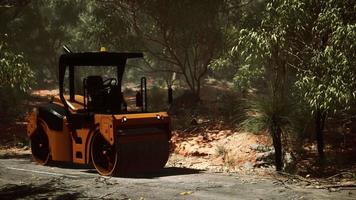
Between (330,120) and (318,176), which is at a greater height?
(330,120)

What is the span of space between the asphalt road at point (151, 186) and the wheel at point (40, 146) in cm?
85

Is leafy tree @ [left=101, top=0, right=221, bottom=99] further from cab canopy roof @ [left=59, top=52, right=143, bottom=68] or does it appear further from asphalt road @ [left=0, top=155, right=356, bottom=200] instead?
asphalt road @ [left=0, top=155, right=356, bottom=200]

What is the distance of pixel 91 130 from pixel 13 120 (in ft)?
41.7

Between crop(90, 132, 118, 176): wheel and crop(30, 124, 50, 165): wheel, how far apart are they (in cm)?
176

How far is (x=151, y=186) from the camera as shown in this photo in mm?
8727

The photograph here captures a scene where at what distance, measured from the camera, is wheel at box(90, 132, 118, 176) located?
32.6 feet

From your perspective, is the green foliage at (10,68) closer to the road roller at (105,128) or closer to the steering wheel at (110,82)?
the road roller at (105,128)

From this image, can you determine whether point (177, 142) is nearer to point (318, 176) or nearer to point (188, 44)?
point (318, 176)

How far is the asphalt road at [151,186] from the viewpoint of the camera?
25.9 feet

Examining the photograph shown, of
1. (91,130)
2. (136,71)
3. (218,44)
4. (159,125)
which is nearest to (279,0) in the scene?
(159,125)

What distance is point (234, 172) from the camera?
432 inches

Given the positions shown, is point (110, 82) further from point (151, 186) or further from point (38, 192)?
point (38, 192)

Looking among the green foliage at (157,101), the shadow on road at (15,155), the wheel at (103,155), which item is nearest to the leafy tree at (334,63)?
the wheel at (103,155)

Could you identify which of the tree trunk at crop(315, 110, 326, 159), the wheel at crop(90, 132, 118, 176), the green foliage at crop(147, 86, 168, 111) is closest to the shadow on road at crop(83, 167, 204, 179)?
the wheel at crop(90, 132, 118, 176)
